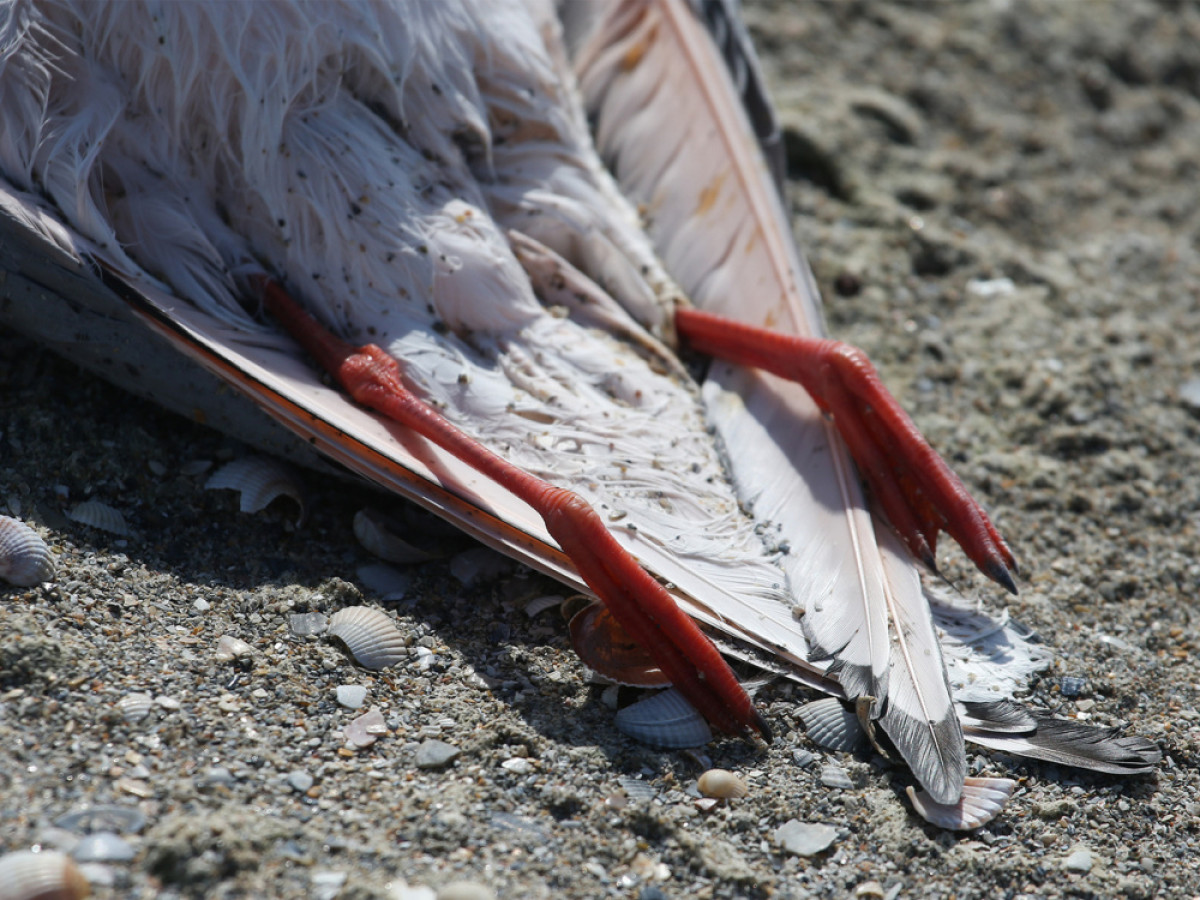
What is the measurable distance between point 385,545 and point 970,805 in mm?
1449

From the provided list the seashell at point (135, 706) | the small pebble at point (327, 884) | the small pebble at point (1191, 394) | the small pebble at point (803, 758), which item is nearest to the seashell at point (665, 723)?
the small pebble at point (803, 758)

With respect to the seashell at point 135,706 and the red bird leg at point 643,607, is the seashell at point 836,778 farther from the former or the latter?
the seashell at point 135,706

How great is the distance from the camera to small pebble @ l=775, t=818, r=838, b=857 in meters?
2.08

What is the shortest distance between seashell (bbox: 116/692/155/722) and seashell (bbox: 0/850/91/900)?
14.0 inches

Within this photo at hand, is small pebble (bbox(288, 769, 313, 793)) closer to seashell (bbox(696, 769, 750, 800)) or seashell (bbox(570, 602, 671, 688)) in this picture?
seashell (bbox(570, 602, 671, 688))

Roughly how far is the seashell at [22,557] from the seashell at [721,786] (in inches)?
58.1

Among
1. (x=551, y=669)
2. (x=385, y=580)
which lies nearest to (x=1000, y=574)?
(x=551, y=669)

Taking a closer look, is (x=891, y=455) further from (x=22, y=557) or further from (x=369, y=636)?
(x=22, y=557)

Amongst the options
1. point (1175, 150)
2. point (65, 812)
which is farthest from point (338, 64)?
point (1175, 150)

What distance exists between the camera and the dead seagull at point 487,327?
2.38 m

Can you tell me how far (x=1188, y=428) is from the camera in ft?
11.1

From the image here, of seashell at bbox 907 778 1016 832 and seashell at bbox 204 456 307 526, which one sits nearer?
seashell at bbox 907 778 1016 832

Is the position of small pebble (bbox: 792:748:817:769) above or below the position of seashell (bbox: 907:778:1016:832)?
above

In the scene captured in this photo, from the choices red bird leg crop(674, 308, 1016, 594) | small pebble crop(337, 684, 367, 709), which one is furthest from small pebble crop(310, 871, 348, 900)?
red bird leg crop(674, 308, 1016, 594)
